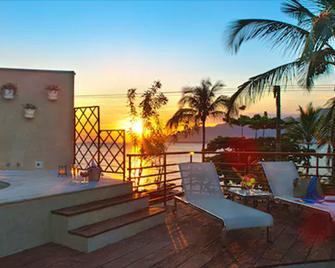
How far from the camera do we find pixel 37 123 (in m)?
7.24

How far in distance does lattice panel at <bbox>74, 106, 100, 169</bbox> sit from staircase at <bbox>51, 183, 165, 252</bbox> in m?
2.76

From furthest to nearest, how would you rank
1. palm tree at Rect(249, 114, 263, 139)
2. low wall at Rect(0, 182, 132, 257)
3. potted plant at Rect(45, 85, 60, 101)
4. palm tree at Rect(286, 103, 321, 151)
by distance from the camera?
palm tree at Rect(249, 114, 263, 139) → palm tree at Rect(286, 103, 321, 151) → potted plant at Rect(45, 85, 60, 101) → low wall at Rect(0, 182, 132, 257)

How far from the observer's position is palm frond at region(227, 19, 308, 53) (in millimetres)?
6957

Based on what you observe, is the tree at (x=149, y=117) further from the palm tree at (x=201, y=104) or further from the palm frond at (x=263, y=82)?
the palm frond at (x=263, y=82)

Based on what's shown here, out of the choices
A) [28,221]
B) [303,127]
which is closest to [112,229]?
[28,221]

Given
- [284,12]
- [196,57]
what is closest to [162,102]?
[196,57]

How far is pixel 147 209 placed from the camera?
195 inches

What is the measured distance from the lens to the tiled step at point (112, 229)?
3.67 metres

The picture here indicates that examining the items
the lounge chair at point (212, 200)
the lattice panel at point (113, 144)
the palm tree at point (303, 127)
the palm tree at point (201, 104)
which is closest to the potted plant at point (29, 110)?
the lattice panel at point (113, 144)

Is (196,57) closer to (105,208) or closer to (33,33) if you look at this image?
(33,33)

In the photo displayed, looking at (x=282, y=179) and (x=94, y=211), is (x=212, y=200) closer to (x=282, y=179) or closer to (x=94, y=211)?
(x=282, y=179)

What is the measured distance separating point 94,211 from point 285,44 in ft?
17.0

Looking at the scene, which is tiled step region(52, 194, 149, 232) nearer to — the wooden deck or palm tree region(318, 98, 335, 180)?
the wooden deck

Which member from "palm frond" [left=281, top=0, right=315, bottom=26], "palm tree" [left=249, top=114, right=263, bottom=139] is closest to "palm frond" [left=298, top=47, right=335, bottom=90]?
"palm frond" [left=281, top=0, right=315, bottom=26]
